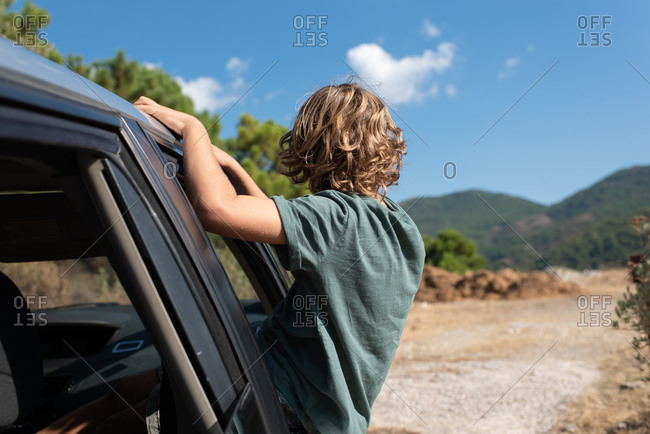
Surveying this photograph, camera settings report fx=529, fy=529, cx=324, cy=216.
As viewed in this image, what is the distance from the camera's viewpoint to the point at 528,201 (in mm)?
113938

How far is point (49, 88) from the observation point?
2.74 ft

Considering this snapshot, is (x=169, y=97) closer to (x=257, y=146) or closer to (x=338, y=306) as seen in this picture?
(x=257, y=146)

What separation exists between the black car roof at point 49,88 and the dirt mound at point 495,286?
1442 centimetres

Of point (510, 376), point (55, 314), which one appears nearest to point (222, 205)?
point (55, 314)

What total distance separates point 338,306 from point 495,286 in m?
14.4

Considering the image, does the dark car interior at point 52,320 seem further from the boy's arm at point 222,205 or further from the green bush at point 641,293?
the green bush at point 641,293

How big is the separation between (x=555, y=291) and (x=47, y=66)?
15.4 meters

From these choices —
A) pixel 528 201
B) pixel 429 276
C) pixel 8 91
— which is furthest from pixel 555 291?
pixel 528 201

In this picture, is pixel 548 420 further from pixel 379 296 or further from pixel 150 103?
pixel 150 103

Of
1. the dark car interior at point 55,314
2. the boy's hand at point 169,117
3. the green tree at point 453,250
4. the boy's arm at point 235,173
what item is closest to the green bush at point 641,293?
the dark car interior at point 55,314

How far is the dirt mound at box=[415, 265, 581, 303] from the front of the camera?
14.6 m

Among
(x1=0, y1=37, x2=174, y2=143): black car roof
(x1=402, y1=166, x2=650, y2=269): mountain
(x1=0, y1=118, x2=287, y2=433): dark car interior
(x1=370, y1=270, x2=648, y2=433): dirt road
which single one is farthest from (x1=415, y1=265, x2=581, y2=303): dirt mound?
(x1=402, y1=166, x2=650, y2=269): mountain

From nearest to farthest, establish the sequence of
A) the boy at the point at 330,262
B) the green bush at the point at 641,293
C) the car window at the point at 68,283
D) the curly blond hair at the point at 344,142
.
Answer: the boy at the point at 330,262, the curly blond hair at the point at 344,142, the green bush at the point at 641,293, the car window at the point at 68,283

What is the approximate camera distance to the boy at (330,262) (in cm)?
128
